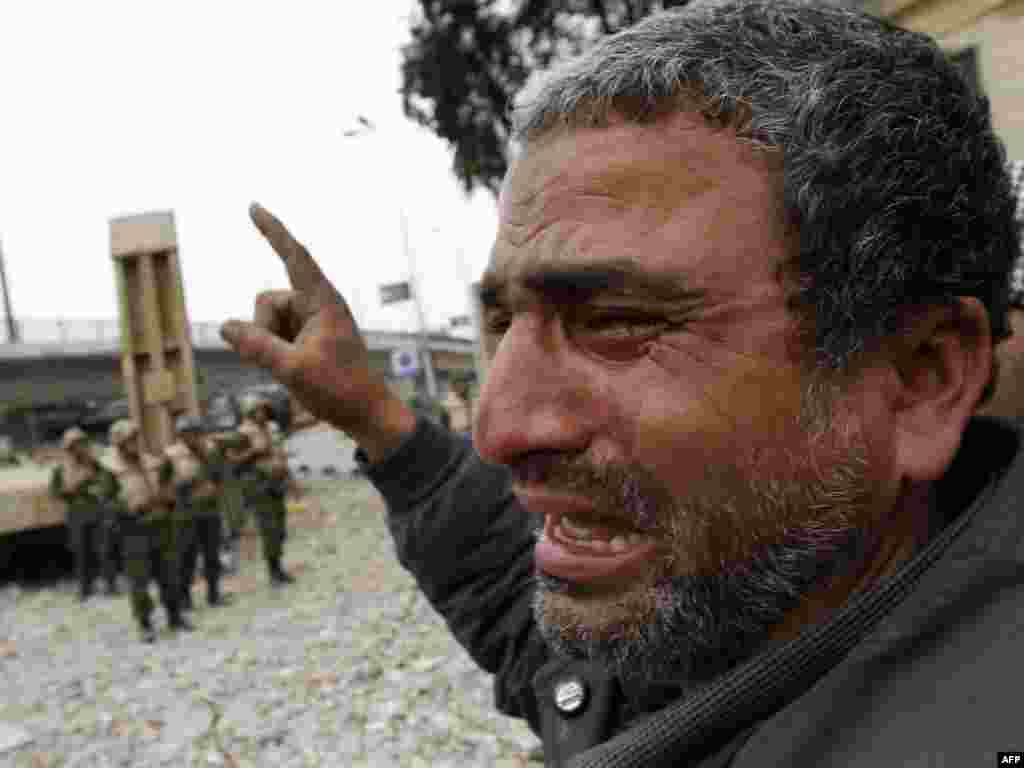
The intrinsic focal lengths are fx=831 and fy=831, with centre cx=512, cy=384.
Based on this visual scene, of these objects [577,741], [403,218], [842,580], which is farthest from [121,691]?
[403,218]

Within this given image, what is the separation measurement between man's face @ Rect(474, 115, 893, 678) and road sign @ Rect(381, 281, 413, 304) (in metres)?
19.6

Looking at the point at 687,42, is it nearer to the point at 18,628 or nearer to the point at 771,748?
the point at 771,748

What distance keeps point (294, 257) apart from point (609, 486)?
39.7 inches

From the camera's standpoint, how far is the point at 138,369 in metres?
12.2

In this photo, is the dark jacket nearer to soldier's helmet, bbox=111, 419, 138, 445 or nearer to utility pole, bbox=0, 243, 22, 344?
soldier's helmet, bbox=111, 419, 138, 445

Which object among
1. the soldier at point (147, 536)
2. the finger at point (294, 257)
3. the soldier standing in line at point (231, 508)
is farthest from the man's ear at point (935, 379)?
the soldier standing in line at point (231, 508)

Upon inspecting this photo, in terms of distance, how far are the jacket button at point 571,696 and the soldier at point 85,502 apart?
9.57 meters

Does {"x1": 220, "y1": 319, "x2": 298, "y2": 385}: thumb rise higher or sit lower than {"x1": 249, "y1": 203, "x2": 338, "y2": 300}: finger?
lower

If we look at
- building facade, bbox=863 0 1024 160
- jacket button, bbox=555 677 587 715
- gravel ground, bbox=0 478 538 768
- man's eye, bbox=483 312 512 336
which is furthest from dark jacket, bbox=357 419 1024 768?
building facade, bbox=863 0 1024 160

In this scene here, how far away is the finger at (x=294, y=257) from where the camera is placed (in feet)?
5.78

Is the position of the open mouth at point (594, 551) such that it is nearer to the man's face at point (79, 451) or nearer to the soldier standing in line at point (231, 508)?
the soldier standing in line at point (231, 508)

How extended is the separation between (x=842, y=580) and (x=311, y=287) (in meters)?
1.20

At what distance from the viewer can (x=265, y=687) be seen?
562 centimetres

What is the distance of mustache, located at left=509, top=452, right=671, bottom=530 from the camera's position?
1061mm
